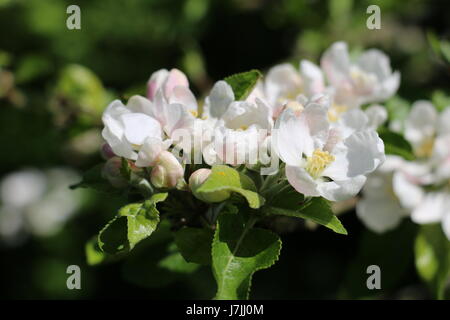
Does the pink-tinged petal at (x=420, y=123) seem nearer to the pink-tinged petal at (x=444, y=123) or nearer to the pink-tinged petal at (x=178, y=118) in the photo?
the pink-tinged petal at (x=444, y=123)

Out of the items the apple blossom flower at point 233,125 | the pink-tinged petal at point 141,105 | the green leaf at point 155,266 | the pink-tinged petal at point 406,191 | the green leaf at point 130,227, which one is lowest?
the green leaf at point 155,266

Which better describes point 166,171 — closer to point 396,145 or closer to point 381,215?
point 396,145

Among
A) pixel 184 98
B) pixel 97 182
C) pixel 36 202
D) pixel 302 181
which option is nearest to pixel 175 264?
pixel 97 182

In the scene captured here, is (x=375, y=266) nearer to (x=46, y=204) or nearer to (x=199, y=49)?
(x=199, y=49)

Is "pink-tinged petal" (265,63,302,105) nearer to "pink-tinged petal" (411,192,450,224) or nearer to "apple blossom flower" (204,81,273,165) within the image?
"apple blossom flower" (204,81,273,165)

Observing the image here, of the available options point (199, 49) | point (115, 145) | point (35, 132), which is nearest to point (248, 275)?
point (115, 145)

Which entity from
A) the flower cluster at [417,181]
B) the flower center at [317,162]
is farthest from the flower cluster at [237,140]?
the flower cluster at [417,181]

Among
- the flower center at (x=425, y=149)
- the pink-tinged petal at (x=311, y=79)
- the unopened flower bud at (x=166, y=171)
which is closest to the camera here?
the unopened flower bud at (x=166, y=171)
